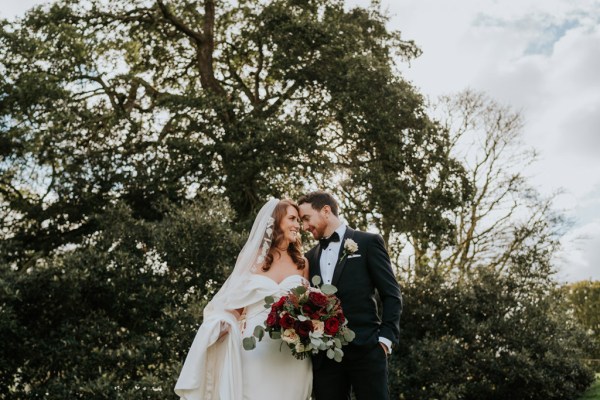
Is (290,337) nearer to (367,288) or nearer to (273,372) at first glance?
(273,372)

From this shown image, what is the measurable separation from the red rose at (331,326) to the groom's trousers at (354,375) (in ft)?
1.02

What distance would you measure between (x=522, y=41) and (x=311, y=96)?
457cm

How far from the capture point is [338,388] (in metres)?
4.44

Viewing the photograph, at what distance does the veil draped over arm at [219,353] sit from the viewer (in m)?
4.63

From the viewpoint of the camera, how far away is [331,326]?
4148mm

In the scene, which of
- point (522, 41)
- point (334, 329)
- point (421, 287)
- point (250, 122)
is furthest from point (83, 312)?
point (522, 41)

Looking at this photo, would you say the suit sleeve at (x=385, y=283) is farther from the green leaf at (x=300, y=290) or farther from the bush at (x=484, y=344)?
the bush at (x=484, y=344)

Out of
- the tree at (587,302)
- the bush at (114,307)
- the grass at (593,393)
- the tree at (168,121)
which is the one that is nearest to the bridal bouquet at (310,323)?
the bush at (114,307)

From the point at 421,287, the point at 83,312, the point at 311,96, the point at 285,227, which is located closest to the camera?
the point at 285,227

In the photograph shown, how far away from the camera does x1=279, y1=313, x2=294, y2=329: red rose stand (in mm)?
4184

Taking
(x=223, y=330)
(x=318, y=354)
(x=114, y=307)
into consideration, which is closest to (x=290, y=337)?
(x=318, y=354)

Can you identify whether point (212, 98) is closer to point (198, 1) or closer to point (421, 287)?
point (198, 1)

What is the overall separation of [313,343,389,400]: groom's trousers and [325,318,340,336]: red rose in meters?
0.31

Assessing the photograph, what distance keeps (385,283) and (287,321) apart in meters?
0.82
